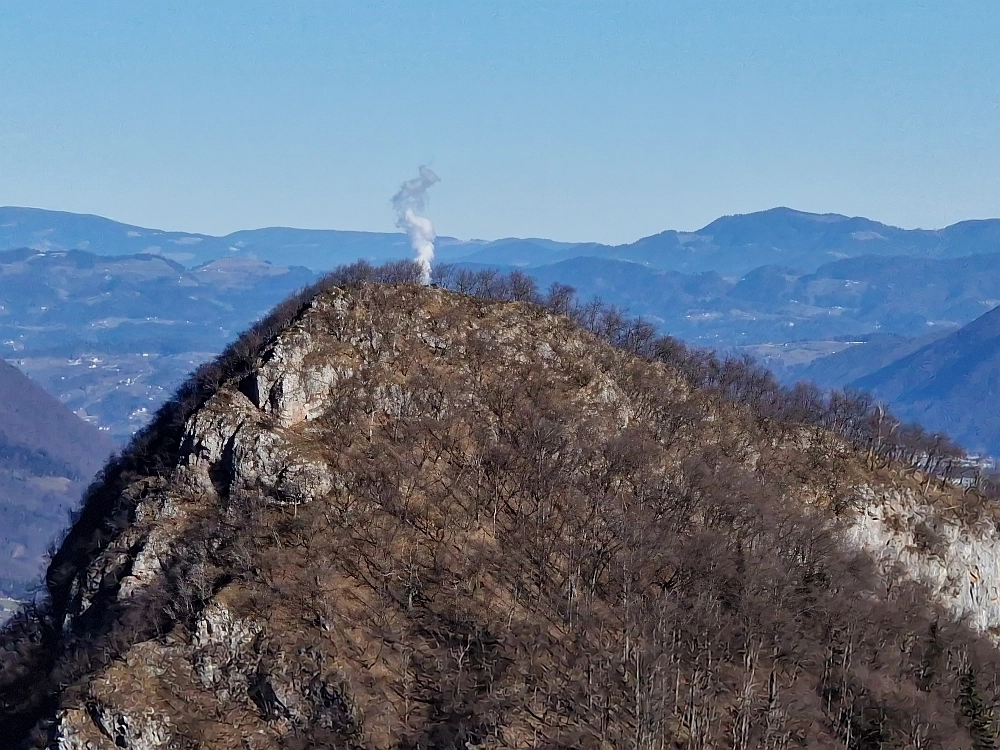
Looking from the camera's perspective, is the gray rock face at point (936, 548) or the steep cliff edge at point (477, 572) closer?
the steep cliff edge at point (477, 572)

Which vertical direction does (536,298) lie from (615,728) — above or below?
above

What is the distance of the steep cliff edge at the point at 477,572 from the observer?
75.8 metres

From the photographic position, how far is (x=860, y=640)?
8956cm

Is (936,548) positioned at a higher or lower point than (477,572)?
lower

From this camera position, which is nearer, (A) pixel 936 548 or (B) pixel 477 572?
(B) pixel 477 572

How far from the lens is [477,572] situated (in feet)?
281

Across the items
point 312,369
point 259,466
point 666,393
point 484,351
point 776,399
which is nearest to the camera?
point 259,466

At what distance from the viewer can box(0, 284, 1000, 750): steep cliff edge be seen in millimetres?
75812

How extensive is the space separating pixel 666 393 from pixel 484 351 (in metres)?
21.6

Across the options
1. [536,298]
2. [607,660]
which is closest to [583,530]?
[607,660]

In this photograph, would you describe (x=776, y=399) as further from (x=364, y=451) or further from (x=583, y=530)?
(x=364, y=451)

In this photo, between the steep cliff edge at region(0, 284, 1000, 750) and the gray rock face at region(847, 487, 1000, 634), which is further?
the gray rock face at region(847, 487, 1000, 634)

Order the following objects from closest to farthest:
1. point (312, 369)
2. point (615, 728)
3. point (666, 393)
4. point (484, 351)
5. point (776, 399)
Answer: point (615, 728) → point (312, 369) → point (484, 351) → point (666, 393) → point (776, 399)

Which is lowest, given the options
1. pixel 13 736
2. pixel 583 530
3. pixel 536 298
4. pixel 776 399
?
pixel 13 736
